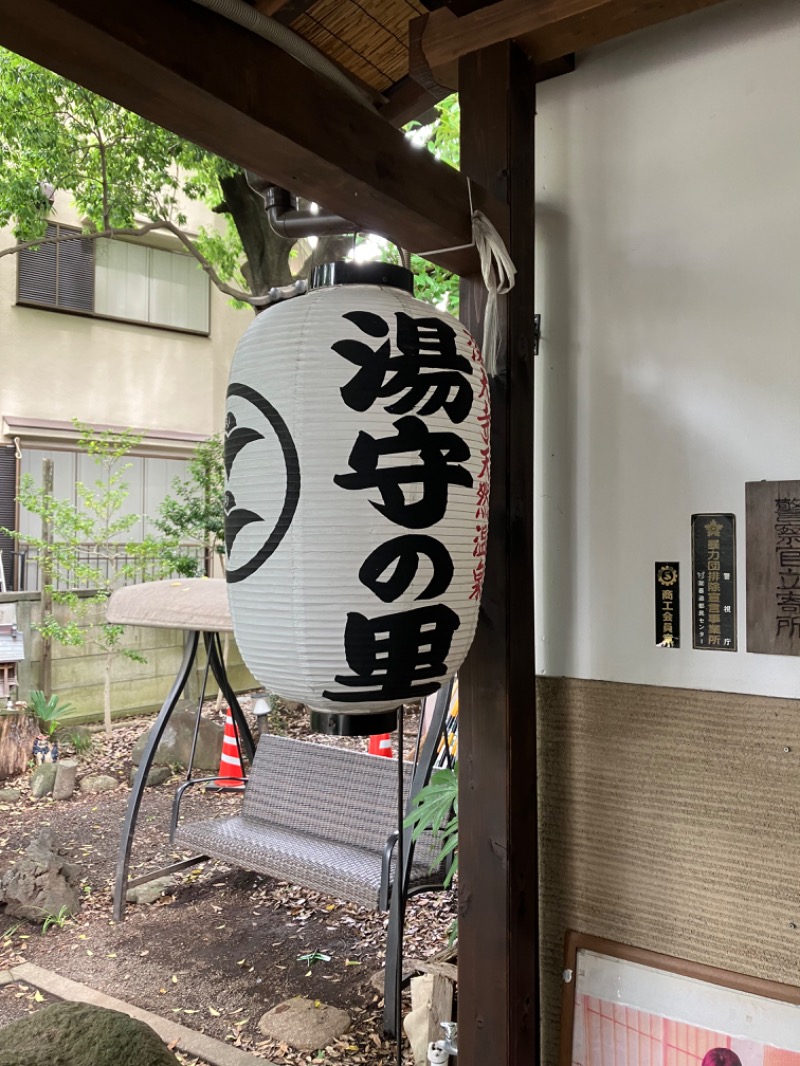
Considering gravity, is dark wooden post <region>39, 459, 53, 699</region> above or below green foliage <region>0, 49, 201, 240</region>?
below

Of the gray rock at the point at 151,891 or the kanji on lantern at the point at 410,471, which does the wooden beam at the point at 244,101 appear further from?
the gray rock at the point at 151,891

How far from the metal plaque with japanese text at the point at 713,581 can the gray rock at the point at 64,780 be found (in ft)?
18.6

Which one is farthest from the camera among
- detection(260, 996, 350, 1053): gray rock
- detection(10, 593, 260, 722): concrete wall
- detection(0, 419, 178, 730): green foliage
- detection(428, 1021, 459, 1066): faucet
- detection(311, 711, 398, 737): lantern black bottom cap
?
detection(0, 419, 178, 730): green foliage

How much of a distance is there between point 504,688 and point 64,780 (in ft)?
17.8

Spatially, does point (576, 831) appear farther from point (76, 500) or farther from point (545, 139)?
point (76, 500)

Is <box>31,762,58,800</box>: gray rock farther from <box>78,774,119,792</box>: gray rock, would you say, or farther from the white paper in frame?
the white paper in frame

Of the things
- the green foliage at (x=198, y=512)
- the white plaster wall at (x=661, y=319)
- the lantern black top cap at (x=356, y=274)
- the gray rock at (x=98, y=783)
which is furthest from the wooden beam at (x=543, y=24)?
the green foliage at (x=198, y=512)

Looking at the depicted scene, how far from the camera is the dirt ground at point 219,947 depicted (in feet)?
10.9

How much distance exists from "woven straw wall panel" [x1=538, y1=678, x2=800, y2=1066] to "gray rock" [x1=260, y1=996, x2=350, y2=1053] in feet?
4.76

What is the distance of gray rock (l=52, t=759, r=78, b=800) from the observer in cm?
616

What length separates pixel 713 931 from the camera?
5.96ft

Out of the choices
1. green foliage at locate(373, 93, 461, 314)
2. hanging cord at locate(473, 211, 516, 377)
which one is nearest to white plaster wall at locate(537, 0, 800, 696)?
hanging cord at locate(473, 211, 516, 377)

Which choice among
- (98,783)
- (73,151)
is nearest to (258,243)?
(73,151)

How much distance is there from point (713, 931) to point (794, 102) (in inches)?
72.1
